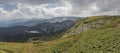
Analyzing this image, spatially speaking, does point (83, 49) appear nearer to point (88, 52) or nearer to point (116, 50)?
point (88, 52)

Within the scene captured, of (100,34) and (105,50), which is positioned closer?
(105,50)

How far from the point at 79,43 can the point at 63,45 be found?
1083 centimetres

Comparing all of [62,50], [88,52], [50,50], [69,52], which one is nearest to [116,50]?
[88,52]

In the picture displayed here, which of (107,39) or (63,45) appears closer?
(107,39)

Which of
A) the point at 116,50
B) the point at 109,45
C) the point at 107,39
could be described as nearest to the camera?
the point at 116,50

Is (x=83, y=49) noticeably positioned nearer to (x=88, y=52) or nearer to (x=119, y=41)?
(x=88, y=52)

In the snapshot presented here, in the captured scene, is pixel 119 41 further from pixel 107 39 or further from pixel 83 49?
pixel 83 49

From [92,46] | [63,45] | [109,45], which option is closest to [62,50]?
[63,45]

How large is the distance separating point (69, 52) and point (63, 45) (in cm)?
1657

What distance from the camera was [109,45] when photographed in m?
118

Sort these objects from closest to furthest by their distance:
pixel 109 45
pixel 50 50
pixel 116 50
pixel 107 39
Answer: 1. pixel 116 50
2. pixel 109 45
3. pixel 107 39
4. pixel 50 50

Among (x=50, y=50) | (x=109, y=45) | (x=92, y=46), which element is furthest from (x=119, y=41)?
(x=50, y=50)

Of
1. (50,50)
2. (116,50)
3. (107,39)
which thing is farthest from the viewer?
(50,50)

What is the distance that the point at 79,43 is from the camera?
134750mm
